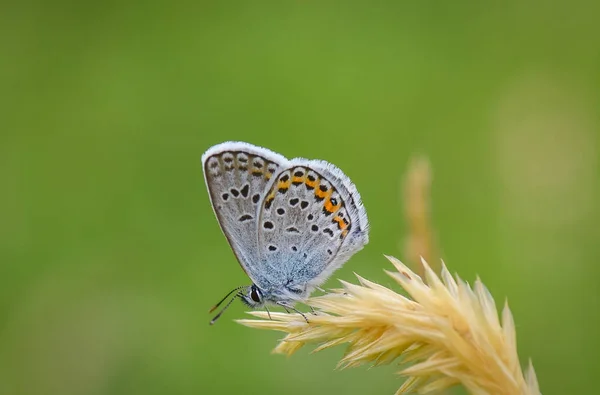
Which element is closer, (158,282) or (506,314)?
(506,314)

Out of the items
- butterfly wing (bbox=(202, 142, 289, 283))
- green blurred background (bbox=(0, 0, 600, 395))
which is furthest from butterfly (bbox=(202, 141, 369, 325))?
green blurred background (bbox=(0, 0, 600, 395))

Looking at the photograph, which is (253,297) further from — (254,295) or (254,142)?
(254,142)

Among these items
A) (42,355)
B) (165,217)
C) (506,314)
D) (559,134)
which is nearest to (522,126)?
(559,134)

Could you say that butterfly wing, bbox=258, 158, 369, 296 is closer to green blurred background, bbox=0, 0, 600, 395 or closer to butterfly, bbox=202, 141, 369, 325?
butterfly, bbox=202, 141, 369, 325

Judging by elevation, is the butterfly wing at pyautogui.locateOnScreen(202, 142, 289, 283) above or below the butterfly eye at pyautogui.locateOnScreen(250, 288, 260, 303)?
above

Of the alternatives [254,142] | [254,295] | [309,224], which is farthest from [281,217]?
[254,142]

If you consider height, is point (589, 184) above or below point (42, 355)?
above

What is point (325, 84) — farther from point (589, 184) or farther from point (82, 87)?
point (589, 184)
